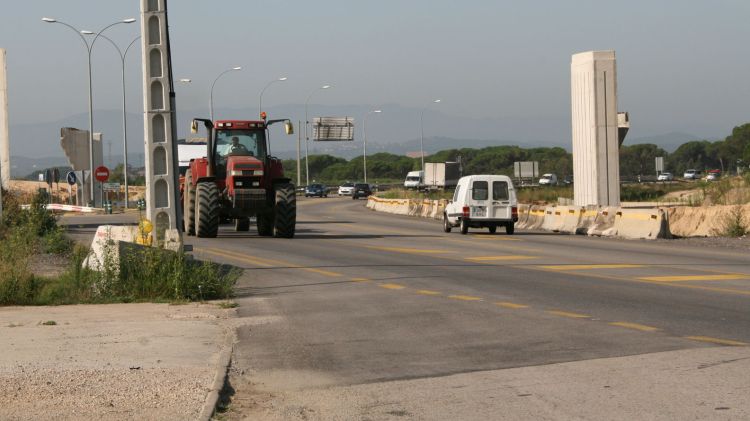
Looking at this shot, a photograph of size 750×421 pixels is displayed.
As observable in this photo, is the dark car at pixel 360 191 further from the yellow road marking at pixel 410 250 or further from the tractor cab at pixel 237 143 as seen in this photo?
the yellow road marking at pixel 410 250

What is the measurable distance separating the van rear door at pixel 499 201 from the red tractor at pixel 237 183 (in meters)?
6.65

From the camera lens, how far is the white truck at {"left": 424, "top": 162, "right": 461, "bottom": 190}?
96.3 metres

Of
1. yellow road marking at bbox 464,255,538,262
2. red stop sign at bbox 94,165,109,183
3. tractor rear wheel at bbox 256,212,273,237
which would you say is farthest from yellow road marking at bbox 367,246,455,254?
red stop sign at bbox 94,165,109,183

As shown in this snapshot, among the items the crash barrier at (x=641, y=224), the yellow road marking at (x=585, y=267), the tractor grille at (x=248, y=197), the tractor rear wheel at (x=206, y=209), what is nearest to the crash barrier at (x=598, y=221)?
the crash barrier at (x=641, y=224)

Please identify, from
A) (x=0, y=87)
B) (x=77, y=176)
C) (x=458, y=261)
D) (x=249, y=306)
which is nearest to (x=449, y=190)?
(x=77, y=176)

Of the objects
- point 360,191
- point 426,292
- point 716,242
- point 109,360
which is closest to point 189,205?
point 716,242

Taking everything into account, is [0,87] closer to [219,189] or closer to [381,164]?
[219,189]

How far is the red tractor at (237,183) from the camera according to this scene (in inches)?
1222

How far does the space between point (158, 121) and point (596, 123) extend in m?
24.2

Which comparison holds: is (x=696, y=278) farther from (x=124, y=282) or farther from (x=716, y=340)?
(x=124, y=282)

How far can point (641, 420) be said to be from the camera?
25.1ft

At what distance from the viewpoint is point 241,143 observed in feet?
Answer: 105

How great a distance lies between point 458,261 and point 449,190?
73579mm

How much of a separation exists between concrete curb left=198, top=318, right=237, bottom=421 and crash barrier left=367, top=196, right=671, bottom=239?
21.0m
